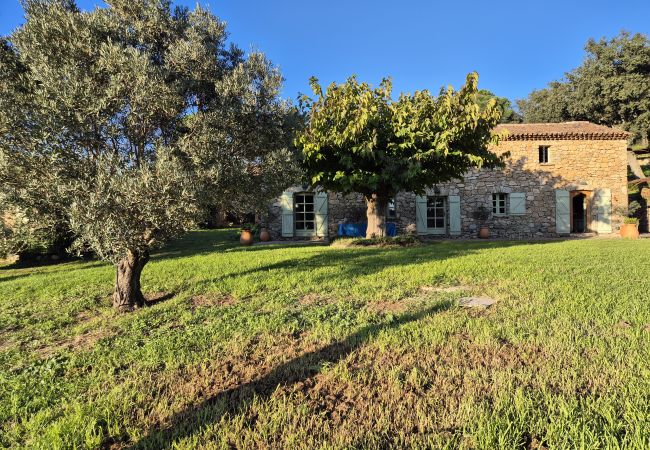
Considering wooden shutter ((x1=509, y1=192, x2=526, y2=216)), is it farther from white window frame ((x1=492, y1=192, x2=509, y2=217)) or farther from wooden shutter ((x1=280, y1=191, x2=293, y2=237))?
wooden shutter ((x1=280, y1=191, x2=293, y2=237))

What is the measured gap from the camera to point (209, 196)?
14.7ft

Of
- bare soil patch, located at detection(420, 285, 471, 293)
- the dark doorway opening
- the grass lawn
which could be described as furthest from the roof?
bare soil patch, located at detection(420, 285, 471, 293)

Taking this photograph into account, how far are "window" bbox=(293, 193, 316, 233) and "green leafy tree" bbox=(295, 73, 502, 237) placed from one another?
524cm

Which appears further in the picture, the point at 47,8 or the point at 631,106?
the point at 631,106

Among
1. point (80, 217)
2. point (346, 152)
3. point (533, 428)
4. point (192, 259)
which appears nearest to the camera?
point (533, 428)

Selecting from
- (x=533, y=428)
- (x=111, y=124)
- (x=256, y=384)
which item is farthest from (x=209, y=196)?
(x=533, y=428)

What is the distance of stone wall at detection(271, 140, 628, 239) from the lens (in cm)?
1546

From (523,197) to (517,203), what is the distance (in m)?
0.38

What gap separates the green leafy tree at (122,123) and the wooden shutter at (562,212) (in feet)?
50.8

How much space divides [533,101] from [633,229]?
18.1 meters

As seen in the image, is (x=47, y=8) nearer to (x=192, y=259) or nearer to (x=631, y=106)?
(x=192, y=259)

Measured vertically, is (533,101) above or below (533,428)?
above

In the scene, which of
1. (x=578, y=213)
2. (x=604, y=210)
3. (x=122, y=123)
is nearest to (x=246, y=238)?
(x=122, y=123)

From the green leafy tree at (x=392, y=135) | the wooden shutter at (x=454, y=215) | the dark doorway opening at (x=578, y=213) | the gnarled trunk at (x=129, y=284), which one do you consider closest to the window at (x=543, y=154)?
the dark doorway opening at (x=578, y=213)
